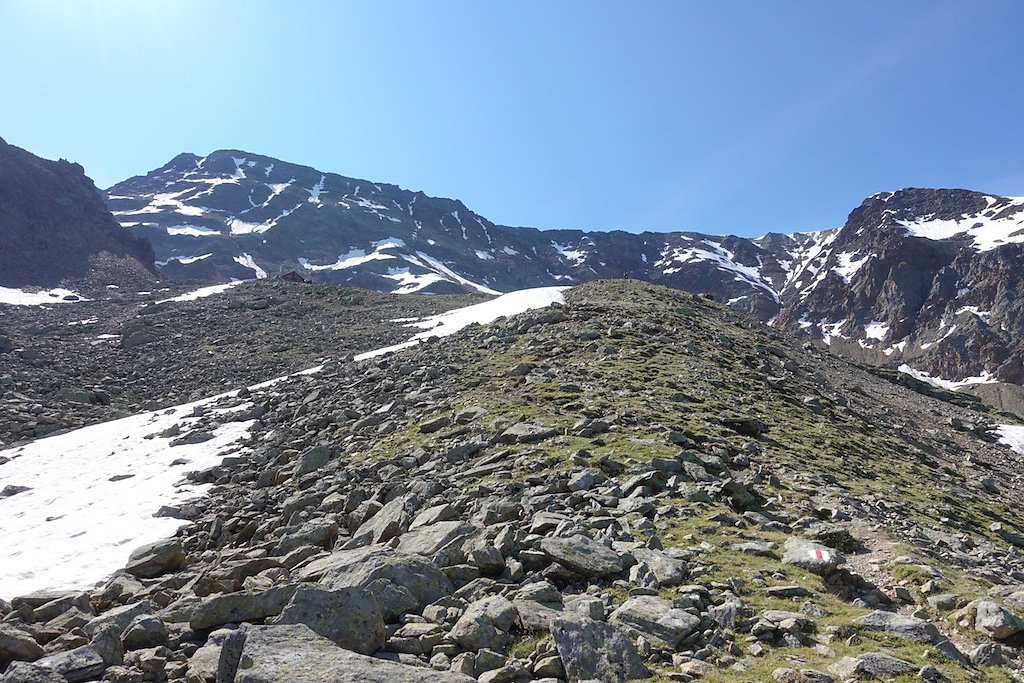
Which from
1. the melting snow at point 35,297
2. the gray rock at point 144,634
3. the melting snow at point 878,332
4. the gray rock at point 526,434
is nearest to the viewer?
the gray rock at point 144,634

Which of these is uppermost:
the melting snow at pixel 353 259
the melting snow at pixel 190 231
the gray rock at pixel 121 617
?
the melting snow at pixel 190 231

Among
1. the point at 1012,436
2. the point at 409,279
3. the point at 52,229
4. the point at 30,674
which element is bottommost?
the point at 1012,436

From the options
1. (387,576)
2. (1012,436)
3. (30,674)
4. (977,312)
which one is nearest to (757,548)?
(387,576)

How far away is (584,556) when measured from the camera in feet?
25.9

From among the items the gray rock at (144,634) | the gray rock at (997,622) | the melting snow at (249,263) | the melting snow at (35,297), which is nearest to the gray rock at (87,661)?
the gray rock at (144,634)

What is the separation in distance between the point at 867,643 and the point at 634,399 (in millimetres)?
10865

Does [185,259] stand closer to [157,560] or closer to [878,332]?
[157,560]

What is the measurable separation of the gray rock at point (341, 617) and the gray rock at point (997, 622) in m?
6.50

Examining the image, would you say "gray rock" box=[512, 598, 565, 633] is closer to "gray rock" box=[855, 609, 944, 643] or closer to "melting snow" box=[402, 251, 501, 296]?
"gray rock" box=[855, 609, 944, 643]

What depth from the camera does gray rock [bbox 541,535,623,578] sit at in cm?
771

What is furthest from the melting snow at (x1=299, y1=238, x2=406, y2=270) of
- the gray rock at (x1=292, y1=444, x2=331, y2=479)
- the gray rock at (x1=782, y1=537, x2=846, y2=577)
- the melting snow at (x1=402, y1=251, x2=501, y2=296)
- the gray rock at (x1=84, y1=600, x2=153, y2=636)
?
the gray rock at (x1=782, y1=537, x2=846, y2=577)

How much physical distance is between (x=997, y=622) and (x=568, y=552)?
4.71m

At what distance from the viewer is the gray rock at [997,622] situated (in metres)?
6.31

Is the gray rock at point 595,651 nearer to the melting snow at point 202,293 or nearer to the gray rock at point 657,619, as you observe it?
the gray rock at point 657,619
